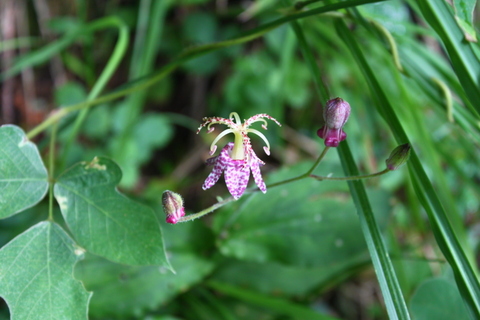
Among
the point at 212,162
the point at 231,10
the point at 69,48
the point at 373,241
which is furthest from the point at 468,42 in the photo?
the point at 69,48

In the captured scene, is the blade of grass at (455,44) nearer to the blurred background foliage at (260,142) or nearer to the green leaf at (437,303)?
the blurred background foliage at (260,142)

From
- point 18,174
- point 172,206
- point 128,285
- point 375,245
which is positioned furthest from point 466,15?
point 128,285

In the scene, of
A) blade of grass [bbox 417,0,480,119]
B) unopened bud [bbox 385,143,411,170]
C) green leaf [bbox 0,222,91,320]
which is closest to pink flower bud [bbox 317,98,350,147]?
unopened bud [bbox 385,143,411,170]

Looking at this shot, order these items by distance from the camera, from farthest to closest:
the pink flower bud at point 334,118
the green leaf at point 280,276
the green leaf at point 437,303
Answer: the green leaf at point 280,276
the green leaf at point 437,303
the pink flower bud at point 334,118

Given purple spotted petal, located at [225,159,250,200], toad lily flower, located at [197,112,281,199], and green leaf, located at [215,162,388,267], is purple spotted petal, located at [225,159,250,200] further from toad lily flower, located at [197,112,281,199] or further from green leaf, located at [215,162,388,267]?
green leaf, located at [215,162,388,267]

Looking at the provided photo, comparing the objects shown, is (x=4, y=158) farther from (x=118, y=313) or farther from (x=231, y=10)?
(x=231, y=10)

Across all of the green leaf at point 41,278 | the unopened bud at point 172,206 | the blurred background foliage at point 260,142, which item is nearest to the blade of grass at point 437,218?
the blurred background foliage at point 260,142

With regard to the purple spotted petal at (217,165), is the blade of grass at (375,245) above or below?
below
